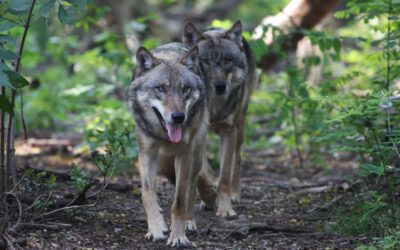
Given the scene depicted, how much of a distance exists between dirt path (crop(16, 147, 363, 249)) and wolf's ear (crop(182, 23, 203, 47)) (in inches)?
70.3

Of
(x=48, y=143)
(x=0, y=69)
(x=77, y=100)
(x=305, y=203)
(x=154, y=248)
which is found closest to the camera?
(x=0, y=69)

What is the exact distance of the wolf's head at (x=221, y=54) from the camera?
716 centimetres

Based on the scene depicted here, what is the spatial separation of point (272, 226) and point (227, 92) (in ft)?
6.45

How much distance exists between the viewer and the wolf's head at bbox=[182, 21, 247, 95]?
716cm

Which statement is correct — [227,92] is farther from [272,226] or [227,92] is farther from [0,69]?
[0,69]

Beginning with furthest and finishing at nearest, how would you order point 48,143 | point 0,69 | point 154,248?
point 48,143 → point 154,248 → point 0,69

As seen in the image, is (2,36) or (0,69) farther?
(2,36)

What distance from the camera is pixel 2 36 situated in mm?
4449

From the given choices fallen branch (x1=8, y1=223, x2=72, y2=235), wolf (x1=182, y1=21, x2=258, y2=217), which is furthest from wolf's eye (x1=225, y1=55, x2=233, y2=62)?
fallen branch (x1=8, y1=223, x2=72, y2=235)

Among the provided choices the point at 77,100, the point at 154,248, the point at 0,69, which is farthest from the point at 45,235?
the point at 77,100

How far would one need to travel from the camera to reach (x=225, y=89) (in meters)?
7.16

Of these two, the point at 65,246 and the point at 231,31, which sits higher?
the point at 231,31

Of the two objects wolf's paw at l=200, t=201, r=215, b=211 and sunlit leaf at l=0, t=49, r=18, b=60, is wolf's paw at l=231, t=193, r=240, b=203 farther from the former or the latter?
sunlit leaf at l=0, t=49, r=18, b=60

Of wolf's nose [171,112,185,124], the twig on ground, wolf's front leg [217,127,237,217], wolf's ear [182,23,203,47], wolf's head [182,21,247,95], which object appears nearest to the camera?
wolf's nose [171,112,185,124]
